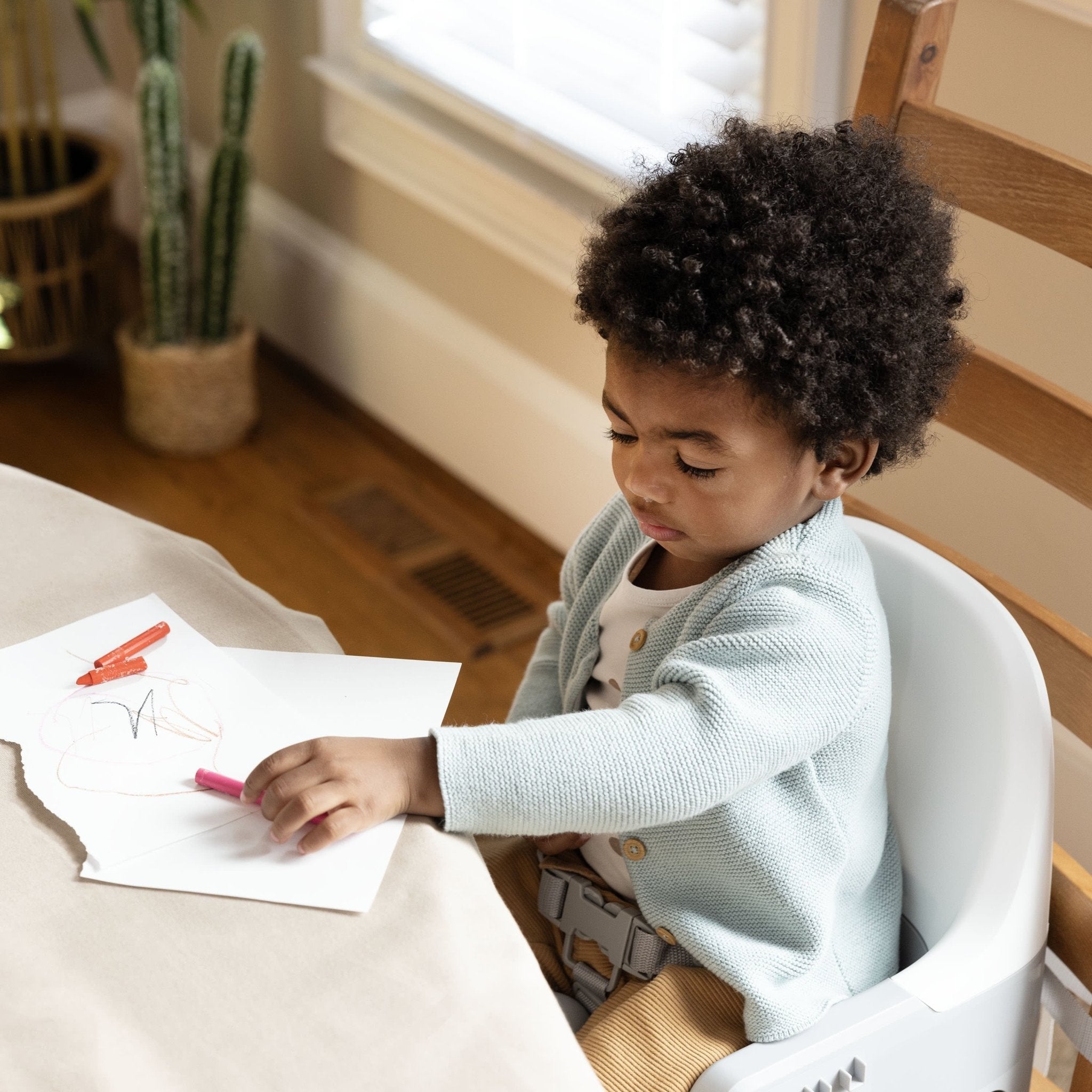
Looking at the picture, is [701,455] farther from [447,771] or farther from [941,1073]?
[941,1073]

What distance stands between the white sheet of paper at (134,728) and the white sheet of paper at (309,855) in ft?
0.03

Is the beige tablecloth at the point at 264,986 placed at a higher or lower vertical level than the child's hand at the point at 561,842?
higher

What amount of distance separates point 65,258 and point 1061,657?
6.84 ft

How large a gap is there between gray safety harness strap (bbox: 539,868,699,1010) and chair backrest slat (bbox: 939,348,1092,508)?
416 millimetres

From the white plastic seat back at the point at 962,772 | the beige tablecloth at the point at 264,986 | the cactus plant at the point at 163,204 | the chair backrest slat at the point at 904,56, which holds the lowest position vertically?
the cactus plant at the point at 163,204

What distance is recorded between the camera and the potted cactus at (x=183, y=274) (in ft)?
7.32

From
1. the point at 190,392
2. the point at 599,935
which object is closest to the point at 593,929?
the point at 599,935

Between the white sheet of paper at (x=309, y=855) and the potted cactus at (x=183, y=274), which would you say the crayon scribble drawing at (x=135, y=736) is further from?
the potted cactus at (x=183, y=274)

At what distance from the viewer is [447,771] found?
2.49ft

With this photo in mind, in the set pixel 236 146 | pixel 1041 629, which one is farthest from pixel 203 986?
pixel 236 146

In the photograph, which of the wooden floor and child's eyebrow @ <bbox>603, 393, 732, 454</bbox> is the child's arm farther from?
the wooden floor

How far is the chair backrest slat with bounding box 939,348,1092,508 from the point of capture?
97 cm

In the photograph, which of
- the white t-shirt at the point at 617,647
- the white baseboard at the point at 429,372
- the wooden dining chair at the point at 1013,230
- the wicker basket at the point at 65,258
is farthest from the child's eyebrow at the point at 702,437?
the wicker basket at the point at 65,258

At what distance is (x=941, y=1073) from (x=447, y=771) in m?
0.36
